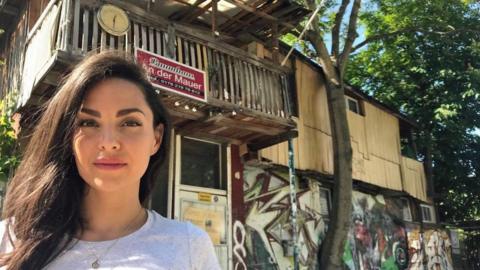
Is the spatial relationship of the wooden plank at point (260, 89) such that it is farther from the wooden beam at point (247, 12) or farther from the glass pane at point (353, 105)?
the glass pane at point (353, 105)

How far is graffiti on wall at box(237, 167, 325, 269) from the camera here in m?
10.3

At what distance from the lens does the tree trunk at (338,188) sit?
35.6 feet

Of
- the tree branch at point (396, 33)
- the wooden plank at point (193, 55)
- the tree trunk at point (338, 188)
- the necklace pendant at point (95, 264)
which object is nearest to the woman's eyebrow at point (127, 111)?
the necklace pendant at point (95, 264)

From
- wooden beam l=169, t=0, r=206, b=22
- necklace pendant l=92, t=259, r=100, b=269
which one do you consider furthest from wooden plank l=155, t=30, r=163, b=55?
necklace pendant l=92, t=259, r=100, b=269

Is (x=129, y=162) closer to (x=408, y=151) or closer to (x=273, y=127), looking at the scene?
(x=273, y=127)

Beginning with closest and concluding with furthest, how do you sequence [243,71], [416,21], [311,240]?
[243,71]
[311,240]
[416,21]

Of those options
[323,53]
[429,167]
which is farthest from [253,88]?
[429,167]

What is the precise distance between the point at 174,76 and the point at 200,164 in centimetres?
287

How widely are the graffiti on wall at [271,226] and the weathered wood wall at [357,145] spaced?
642mm

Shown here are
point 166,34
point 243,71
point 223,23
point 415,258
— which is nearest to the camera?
point 166,34

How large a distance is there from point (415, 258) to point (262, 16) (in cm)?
1117

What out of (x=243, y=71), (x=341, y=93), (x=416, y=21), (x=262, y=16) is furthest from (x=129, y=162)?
(x=416, y=21)

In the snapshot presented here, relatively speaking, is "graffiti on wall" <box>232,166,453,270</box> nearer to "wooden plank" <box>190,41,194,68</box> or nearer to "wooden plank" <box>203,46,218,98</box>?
"wooden plank" <box>203,46,218,98</box>

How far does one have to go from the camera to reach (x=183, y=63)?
8250mm
